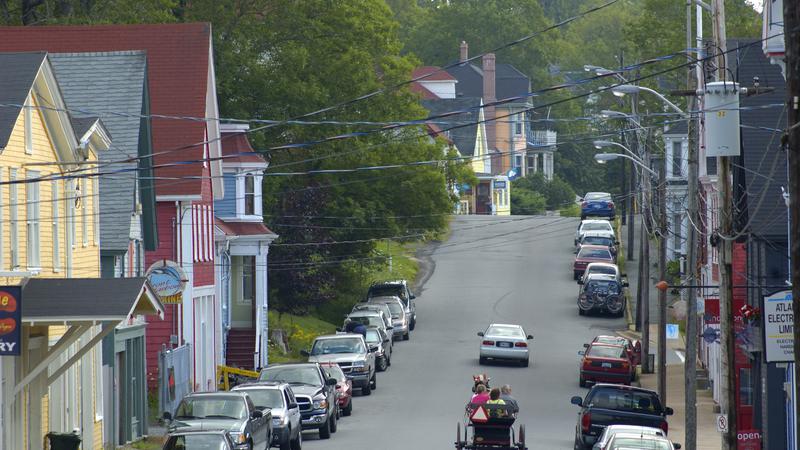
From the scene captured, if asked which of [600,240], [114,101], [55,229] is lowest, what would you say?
[600,240]

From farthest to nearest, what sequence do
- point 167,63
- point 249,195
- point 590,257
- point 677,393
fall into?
point 590,257, point 249,195, point 167,63, point 677,393

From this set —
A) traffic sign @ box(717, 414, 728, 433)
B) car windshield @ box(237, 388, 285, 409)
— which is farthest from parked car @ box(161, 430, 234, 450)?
traffic sign @ box(717, 414, 728, 433)

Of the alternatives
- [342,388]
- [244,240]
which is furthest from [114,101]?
[244,240]

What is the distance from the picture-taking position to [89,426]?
32.2 metres

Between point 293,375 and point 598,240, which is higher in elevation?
point 598,240

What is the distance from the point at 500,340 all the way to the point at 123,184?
685 inches

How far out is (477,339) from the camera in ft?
188

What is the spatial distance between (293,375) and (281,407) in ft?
13.4

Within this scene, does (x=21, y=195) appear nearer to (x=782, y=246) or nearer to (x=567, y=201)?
(x=782, y=246)

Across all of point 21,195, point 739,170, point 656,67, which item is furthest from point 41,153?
point 656,67

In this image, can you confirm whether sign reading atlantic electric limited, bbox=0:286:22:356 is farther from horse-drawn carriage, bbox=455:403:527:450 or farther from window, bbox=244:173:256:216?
window, bbox=244:173:256:216

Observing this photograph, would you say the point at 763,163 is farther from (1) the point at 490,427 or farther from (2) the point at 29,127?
(2) the point at 29,127

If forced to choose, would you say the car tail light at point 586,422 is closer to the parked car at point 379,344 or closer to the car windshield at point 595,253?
the parked car at point 379,344

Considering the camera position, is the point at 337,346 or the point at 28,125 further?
the point at 337,346
